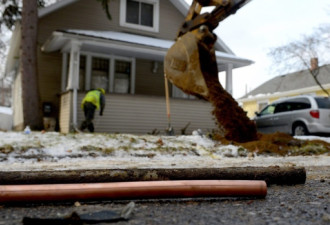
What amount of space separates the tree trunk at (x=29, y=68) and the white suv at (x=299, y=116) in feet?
29.2

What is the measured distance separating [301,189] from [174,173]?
1.23 meters

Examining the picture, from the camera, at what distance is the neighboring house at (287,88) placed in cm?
2509

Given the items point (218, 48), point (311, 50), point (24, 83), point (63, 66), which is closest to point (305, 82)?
point (311, 50)

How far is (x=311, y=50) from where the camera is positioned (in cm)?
2445

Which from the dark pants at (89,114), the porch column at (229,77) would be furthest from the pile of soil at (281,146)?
the porch column at (229,77)

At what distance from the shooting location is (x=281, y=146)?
7.99 metres

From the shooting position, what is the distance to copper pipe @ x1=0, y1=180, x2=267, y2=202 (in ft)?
7.49

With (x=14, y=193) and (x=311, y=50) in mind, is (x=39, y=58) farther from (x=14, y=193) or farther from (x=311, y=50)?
(x=311, y=50)

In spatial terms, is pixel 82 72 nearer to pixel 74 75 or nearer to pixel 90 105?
pixel 74 75

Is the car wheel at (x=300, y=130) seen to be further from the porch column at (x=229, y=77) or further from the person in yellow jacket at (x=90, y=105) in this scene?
the person in yellow jacket at (x=90, y=105)

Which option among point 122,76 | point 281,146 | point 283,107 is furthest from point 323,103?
point 122,76

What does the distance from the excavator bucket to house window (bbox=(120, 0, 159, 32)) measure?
28.8 feet

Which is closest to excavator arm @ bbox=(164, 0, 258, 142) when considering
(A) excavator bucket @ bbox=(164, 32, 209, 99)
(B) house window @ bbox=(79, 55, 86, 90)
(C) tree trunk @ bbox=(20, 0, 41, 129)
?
(A) excavator bucket @ bbox=(164, 32, 209, 99)

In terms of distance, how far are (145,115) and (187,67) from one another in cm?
582
